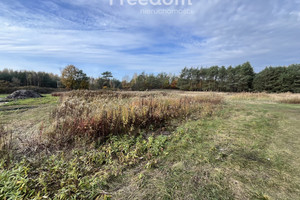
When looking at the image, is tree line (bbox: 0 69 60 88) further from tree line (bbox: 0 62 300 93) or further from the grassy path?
the grassy path

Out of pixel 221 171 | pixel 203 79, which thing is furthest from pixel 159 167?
pixel 203 79

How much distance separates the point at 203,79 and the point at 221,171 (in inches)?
1641

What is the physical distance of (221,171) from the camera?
181 cm

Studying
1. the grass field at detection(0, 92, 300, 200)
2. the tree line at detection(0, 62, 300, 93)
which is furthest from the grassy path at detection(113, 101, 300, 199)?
the tree line at detection(0, 62, 300, 93)

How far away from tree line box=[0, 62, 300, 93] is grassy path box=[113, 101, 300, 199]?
3450 centimetres

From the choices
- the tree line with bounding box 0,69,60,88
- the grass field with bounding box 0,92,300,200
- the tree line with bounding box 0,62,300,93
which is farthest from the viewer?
the tree line with bounding box 0,69,60,88

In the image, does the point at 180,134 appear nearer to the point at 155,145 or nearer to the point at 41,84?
the point at 155,145

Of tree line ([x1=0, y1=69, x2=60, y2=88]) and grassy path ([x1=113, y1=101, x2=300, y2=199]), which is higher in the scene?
tree line ([x1=0, y1=69, x2=60, y2=88])

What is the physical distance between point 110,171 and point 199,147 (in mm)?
1718

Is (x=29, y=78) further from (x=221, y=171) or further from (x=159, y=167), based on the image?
(x=221, y=171)

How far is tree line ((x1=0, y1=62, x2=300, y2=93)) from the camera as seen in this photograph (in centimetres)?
2820

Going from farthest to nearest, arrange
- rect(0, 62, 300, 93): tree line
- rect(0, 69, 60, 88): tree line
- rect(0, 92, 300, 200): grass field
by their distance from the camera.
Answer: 1. rect(0, 69, 60, 88): tree line
2. rect(0, 62, 300, 93): tree line
3. rect(0, 92, 300, 200): grass field

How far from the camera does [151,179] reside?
1704 mm

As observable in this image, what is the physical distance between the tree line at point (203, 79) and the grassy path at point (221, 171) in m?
34.5
